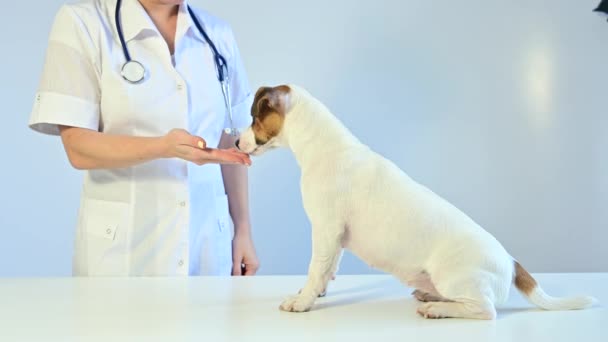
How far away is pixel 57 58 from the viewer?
128cm

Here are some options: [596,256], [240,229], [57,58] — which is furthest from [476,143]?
[57,58]

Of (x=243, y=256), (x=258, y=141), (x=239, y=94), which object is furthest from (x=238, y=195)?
(x=258, y=141)

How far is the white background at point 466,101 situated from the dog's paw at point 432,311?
3.91 ft

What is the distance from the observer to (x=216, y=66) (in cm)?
145

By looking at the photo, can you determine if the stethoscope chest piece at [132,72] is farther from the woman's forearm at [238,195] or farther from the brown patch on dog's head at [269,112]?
the brown patch on dog's head at [269,112]

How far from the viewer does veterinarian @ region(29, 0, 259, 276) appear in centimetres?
128

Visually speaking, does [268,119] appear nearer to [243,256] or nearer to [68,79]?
[68,79]

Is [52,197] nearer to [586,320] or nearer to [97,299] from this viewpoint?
[97,299]

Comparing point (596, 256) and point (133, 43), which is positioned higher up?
point (133, 43)

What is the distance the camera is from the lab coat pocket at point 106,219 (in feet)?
4.34

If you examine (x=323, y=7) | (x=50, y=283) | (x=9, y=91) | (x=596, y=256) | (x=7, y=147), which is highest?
(x=323, y=7)

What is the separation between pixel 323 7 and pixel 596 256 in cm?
126

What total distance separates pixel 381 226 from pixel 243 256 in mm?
697

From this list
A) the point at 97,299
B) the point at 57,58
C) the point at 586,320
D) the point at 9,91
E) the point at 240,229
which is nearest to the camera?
the point at 586,320
